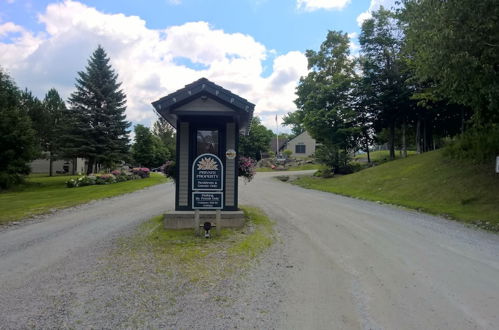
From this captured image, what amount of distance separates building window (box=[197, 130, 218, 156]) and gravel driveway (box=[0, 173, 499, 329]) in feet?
8.61

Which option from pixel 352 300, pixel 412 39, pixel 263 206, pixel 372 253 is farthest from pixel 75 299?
pixel 412 39

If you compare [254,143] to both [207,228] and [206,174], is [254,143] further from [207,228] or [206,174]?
[207,228]

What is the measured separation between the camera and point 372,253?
6.22 meters

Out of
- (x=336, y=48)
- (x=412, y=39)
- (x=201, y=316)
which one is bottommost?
(x=201, y=316)

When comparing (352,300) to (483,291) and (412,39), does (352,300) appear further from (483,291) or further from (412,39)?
(412,39)

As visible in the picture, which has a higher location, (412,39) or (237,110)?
(412,39)

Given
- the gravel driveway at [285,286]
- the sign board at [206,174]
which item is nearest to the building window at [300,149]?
the gravel driveway at [285,286]

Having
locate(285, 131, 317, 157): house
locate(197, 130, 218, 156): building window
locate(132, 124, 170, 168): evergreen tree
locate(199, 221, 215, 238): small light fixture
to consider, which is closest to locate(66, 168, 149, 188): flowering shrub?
locate(132, 124, 170, 168): evergreen tree

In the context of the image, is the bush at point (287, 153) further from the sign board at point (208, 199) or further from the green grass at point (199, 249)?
the sign board at point (208, 199)

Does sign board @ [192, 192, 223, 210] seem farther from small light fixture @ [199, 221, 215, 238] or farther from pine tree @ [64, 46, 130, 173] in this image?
pine tree @ [64, 46, 130, 173]

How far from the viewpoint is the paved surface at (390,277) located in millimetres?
3621

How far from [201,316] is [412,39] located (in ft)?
42.2

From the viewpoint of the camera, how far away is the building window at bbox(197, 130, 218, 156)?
8.62 meters

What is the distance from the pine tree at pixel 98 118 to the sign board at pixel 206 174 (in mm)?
25213
